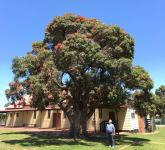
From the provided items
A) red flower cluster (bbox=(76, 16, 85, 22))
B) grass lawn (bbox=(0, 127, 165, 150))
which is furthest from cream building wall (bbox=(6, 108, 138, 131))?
red flower cluster (bbox=(76, 16, 85, 22))

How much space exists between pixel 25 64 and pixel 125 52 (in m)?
8.75

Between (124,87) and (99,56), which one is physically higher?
(99,56)

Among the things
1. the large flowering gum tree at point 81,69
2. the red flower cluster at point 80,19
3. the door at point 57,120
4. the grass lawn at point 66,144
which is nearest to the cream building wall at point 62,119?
the door at point 57,120

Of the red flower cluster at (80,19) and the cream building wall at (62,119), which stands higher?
the red flower cluster at (80,19)

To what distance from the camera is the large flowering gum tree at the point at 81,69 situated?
20594 millimetres

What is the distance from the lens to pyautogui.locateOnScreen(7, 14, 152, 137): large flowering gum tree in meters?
20.6

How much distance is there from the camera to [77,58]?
20.5 metres

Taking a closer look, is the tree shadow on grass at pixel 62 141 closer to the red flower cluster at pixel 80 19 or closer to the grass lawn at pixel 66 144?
the grass lawn at pixel 66 144

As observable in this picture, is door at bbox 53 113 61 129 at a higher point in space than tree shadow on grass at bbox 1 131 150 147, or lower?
higher

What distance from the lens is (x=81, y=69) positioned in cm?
2225

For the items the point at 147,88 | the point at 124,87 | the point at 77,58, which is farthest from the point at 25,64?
the point at 147,88

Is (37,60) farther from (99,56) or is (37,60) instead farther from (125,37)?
(125,37)

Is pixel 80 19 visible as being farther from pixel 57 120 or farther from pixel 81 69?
pixel 57 120

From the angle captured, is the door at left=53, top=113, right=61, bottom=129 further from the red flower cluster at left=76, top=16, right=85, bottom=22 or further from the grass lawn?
the red flower cluster at left=76, top=16, right=85, bottom=22
